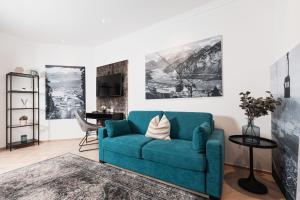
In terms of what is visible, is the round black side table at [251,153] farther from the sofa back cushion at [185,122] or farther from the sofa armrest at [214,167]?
the sofa back cushion at [185,122]

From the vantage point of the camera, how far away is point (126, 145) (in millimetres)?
2328

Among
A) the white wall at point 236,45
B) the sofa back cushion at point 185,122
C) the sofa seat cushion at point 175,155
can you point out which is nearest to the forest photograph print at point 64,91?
the white wall at point 236,45

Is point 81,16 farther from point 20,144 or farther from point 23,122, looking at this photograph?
point 20,144

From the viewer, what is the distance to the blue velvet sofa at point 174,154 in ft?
5.53

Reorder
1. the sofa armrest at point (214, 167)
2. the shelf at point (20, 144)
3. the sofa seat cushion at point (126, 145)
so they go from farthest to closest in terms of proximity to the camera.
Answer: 1. the shelf at point (20, 144)
2. the sofa seat cushion at point (126, 145)
3. the sofa armrest at point (214, 167)

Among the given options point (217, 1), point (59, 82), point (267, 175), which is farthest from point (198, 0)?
point (59, 82)

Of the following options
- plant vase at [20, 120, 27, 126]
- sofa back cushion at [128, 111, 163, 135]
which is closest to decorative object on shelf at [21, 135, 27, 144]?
plant vase at [20, 120, 27, 126]

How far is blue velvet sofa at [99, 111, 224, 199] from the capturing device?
1687 mm

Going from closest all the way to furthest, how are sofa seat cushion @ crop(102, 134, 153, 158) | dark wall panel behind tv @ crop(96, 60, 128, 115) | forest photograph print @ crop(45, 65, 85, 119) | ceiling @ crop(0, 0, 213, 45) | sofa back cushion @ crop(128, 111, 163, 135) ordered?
sofa seat cushion @ crop(102, 134, 153, 158) → ceiling @ crop(0, 0, 213, 45) → sofa back cushion @ crop(128, 111, 163, 135) → dark wall panel behind tv @ crop(96, 60, 128, 115) → forest photograph print @ crop(45, 65, 85, 119)

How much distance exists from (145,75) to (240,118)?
2.06 meters

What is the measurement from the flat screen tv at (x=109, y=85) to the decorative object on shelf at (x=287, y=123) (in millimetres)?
3098

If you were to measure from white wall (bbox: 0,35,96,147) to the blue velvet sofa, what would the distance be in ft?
7.68

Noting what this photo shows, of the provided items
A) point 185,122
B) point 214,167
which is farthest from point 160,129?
point 214,167

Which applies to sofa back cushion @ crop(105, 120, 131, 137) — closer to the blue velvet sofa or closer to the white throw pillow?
the blue velvet sofa
